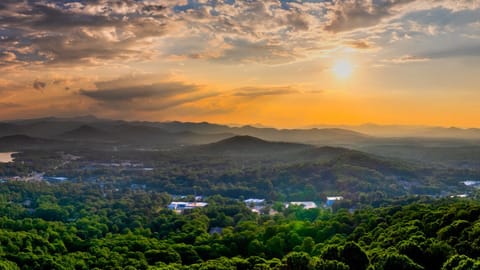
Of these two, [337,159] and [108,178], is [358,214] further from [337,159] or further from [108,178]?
[108,178]

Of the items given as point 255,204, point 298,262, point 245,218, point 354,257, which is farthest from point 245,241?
point 255,204

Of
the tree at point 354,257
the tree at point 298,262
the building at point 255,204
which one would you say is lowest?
the building at point 255,204

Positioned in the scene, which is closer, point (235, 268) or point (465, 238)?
point (465, 238)

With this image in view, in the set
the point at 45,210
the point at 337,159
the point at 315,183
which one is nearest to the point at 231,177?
the point at 315,183

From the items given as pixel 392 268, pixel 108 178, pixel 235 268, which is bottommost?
pixel 108 178

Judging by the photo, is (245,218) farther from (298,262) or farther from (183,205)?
(298,262)

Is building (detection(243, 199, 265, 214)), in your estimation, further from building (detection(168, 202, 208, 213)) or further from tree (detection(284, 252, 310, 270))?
tree (detection(284, 252, 310, 270))

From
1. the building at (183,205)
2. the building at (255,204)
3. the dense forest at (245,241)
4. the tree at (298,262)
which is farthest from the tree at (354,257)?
the building at (183,205)

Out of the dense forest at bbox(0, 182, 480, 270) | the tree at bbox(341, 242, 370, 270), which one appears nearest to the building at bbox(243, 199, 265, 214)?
the dense forest at bbox(0, 182, 480, 270)

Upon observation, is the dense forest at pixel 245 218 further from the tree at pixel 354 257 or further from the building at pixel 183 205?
the building at pixel 183 205
